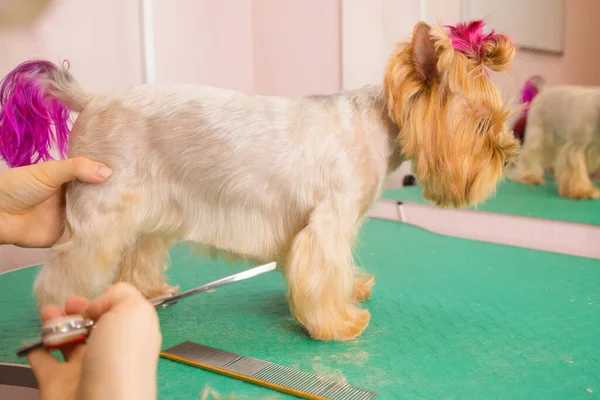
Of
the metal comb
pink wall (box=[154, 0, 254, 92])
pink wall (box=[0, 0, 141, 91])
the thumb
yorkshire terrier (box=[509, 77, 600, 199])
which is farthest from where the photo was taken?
pink wall (box=[154, 0, 254, 92])

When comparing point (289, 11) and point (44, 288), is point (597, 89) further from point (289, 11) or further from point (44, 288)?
point (44, 288)

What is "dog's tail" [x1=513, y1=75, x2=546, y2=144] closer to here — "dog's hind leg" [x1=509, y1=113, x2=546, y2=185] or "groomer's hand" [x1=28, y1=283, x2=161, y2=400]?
"dog's hind leg" [x1=509, y1=113, x2=546, y2=185]

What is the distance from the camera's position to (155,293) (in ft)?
3.75

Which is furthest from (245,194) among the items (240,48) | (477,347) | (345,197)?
(240,48)

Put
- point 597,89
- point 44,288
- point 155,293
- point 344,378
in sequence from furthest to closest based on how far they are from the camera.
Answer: point 597,89, point 155,293, point 44,288, point 344,378

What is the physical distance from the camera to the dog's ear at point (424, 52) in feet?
2.81

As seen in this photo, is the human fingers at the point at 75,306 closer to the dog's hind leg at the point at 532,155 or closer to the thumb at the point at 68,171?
the thumb at the point at 68,171

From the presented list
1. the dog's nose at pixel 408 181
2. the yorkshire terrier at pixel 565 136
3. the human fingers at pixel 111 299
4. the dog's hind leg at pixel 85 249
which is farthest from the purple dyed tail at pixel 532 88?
the human fingers at pixel 111 299

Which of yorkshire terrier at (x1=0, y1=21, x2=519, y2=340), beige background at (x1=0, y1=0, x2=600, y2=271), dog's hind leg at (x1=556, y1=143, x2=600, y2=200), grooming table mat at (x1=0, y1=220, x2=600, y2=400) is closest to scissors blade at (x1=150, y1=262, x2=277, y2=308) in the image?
grooming table mat at (x1=0, y1=220, x2=600, y2=400)

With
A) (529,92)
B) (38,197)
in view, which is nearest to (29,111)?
(38,197)

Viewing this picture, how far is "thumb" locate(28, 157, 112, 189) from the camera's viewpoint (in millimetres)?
843

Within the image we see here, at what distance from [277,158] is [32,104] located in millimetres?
438

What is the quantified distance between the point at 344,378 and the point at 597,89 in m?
1.16

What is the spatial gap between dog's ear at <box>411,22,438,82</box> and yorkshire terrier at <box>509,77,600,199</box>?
77 cm
